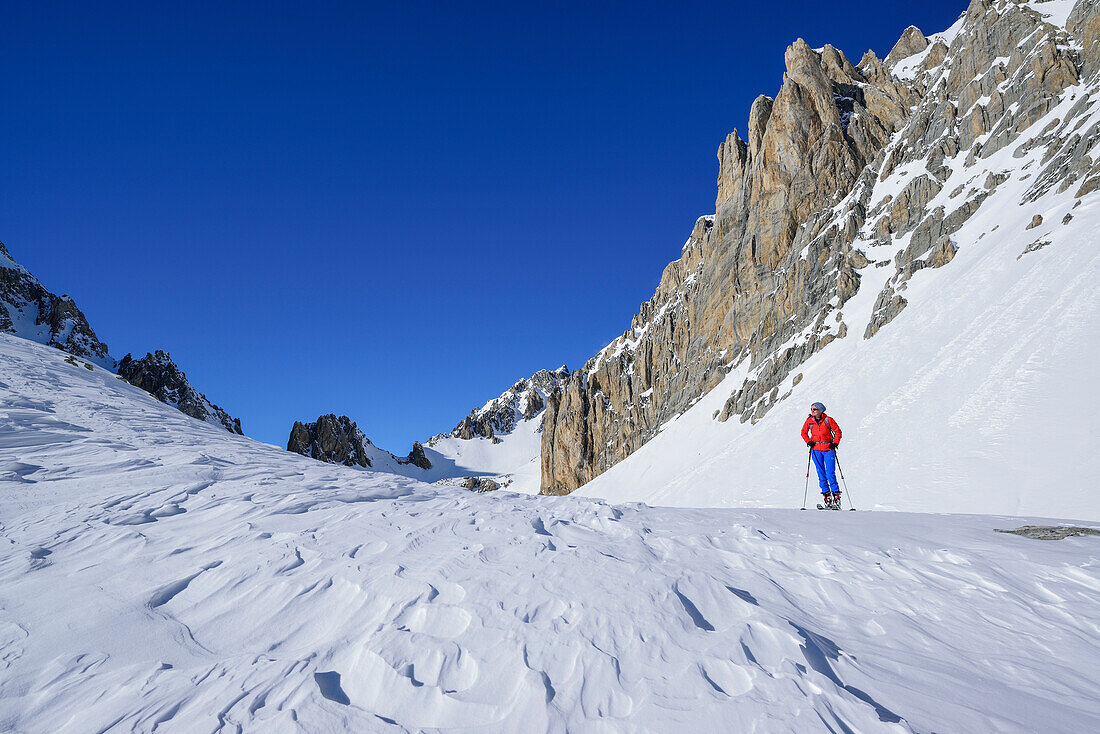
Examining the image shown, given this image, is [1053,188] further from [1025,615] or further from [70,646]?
[70,646]

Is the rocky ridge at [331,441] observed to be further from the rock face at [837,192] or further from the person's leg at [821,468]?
the person's leg at [821,468]

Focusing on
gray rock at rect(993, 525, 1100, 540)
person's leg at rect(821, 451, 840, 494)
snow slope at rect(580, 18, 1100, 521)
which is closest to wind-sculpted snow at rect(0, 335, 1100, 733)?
gray rock at rect(993, 525, 1100, 540)

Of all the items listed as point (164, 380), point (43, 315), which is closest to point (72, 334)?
point (43, 315)

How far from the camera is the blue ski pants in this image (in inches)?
470

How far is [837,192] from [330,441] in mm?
134941

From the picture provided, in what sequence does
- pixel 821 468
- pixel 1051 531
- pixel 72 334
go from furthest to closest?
1. pixel 72 334
2. pixel 821 468
3. pixel 1051 531

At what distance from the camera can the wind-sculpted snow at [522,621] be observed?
2936 millimetres

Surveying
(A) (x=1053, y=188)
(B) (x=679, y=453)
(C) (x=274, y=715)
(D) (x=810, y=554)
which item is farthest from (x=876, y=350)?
(C) (x=274, y=715)

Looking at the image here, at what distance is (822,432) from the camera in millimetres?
12094

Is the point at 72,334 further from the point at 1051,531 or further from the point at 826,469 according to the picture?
the point at 1051,531

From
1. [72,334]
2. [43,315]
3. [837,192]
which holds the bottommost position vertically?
[72,334]

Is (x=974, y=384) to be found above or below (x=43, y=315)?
below

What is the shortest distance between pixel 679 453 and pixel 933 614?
41427mm

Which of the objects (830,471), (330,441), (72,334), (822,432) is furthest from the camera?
(330,441)
